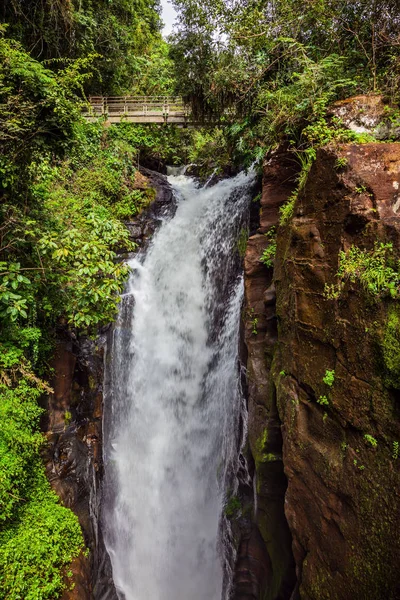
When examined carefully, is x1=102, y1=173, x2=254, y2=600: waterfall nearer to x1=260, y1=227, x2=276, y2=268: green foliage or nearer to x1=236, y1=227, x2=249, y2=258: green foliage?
x1=236, y1=227, x2=249, y2=258: green foliage

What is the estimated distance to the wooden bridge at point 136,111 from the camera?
43.4ft

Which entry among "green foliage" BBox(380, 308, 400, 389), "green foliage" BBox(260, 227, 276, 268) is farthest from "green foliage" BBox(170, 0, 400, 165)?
"green foliage" BBox(380, 308, 400, 389)

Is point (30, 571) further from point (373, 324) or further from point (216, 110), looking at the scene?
point (216, 110)

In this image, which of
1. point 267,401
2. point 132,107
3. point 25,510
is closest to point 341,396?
point 267,401

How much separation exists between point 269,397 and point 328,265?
9.23 feet

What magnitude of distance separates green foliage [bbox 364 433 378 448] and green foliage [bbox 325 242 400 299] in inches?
61.2

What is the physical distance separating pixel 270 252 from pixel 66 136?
4391 mm

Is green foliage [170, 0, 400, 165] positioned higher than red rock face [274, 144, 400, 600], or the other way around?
green foliage [170, 0, 400, 165]

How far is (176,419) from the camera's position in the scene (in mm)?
8711

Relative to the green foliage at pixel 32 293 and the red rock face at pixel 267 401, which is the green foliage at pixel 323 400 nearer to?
the red rock face at pixel 267 401

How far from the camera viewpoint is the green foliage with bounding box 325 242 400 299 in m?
3.47

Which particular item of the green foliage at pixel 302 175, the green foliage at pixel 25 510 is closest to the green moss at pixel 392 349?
the green foliage at pixel 302 175

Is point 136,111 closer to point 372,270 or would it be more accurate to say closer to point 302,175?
point 302,175

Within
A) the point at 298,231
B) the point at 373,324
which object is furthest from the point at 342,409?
the point at 298,231
